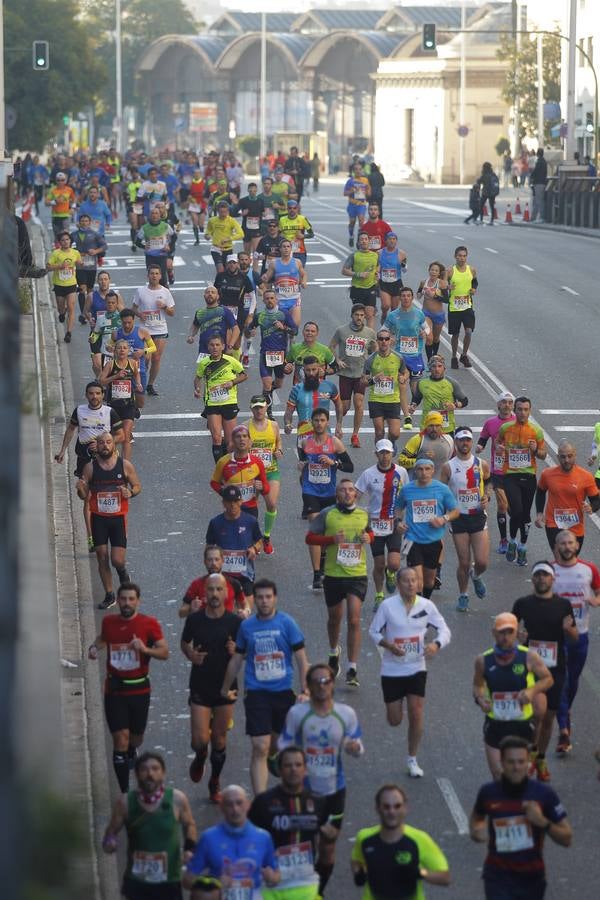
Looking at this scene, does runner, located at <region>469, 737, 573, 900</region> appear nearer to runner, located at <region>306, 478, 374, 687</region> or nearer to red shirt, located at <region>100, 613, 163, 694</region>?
red shirt, located at <region>100, 613, 163, 694</region>

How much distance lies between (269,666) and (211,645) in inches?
17.2

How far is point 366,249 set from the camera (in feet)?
88.5

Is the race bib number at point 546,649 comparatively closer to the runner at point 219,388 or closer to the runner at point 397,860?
the runner at point 397,860

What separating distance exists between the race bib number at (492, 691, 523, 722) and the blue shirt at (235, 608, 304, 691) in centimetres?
123

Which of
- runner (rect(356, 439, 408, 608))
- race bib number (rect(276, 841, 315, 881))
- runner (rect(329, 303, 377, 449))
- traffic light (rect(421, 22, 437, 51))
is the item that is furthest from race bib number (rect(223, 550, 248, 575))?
traffic light (rect(421, 22, 437, 51))

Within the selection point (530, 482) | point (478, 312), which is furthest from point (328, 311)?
point (530, 482)

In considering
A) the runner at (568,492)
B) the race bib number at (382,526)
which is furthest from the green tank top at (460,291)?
the race bib number at (382,526)

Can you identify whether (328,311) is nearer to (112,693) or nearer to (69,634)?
(69,634)

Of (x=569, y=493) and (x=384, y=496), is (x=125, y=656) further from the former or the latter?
(x=569, y=493)

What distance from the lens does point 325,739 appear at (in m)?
9.29

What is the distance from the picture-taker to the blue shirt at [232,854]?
7.91 meters

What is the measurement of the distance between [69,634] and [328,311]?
18711 mm

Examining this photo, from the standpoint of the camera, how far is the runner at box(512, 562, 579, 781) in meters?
11.0

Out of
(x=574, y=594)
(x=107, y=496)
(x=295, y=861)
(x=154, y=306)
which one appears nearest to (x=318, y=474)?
(x=107, y=496)
